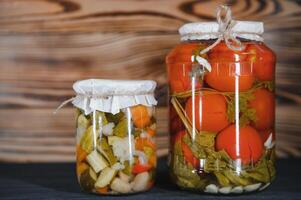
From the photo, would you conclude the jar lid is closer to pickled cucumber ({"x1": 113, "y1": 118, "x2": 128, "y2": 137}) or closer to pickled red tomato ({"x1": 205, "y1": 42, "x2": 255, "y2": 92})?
pickled red tomato ({"x1": 205, "y1": 42, "x2": 255, "y2": 92})

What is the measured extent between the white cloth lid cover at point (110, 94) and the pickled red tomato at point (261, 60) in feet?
0.55

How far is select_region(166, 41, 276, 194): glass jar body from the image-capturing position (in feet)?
2.28

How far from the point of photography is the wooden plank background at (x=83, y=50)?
0.98 m

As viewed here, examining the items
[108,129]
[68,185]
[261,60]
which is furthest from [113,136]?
[261,60]

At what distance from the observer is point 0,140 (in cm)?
99

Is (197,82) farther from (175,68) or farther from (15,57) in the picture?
(15,57)

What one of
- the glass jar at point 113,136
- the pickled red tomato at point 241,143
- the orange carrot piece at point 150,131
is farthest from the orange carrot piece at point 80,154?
the pickled red tomato at point 241,143

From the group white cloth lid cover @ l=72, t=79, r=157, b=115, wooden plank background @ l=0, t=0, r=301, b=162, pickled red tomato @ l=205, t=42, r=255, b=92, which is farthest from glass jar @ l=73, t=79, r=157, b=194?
wooden plank background @ l=0, t=0, r=301, b=162

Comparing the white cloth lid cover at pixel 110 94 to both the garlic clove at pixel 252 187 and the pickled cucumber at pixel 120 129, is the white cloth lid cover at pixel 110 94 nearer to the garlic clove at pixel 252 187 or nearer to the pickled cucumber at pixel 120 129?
the pickled cucumber at pixel 120 129

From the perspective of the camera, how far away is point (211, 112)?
70cm

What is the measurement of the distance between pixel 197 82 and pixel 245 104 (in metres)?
0.08

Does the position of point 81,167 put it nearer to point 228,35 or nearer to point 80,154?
point 80,154

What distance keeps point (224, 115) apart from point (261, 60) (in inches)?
4.2

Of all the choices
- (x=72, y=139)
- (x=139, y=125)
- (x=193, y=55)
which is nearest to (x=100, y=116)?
(x=139, y=125)
